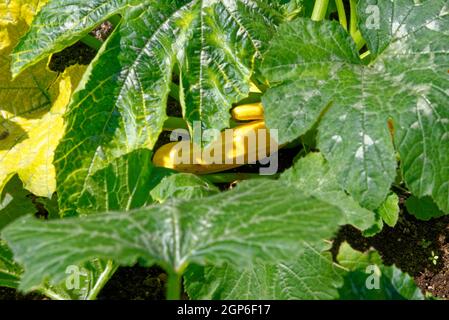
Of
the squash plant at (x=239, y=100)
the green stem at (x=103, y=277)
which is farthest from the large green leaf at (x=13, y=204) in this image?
the green stem at (x=103, y=277)

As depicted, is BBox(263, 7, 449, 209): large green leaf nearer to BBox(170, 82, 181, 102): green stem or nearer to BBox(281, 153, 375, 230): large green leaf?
BBox(281, 153, 375, 230): large green leaf

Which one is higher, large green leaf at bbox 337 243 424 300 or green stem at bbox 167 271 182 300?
green stem at bbox 167 271 182 300

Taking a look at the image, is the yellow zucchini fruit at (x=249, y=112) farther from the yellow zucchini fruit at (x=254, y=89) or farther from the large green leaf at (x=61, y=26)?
the large green leaf at (x=61, y=26)

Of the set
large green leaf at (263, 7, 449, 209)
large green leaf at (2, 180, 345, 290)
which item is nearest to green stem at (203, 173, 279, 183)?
large green leaf at (263, 7, 449, 209)

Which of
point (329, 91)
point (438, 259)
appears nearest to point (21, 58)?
point (329, 91)

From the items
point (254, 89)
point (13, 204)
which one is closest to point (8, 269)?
point (13, 204)
